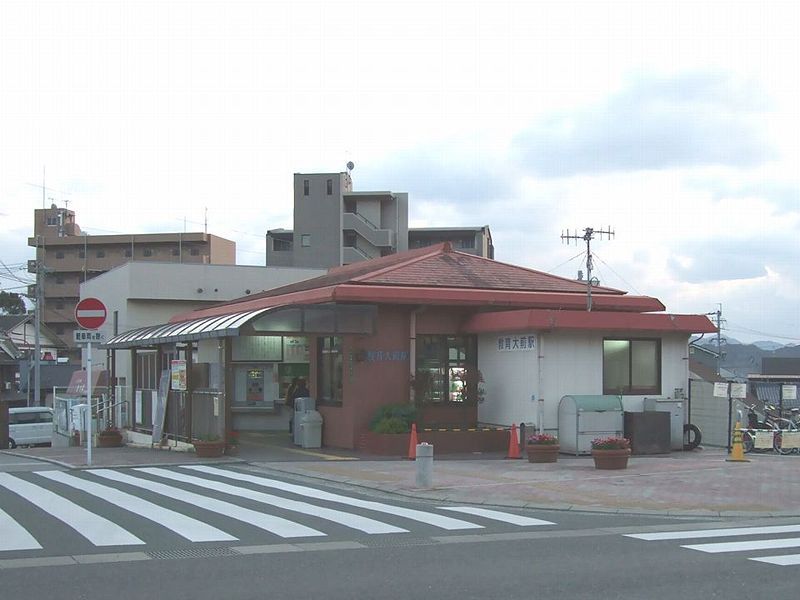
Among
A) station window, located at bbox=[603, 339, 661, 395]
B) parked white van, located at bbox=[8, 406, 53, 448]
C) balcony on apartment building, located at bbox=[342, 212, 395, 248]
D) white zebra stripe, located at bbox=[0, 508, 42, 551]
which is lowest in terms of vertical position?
parked white van, located at bbox=[8, 406, 53, 448]

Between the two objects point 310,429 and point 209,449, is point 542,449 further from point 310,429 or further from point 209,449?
point 209,449

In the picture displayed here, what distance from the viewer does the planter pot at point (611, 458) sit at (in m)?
17.7

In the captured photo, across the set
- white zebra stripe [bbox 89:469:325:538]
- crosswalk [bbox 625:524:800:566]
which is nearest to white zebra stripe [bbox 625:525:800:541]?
crosswalk [bbox 625:524:800:566]

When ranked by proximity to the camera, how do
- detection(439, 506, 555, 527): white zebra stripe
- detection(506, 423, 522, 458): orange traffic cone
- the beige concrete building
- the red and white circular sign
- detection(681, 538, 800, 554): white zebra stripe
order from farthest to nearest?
the beige concrete building < detection(506, 423, 522, 458): orange traffic cone < the red and white circular sign < detection(439, 506, 555, 527): white zebra stripe < detection(681, 538, 800, 554): white zebra stripe

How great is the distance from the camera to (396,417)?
2195cm

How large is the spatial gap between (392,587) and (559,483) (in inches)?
327

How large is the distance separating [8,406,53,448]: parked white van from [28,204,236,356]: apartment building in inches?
1624

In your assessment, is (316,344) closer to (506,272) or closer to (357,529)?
(506,272)

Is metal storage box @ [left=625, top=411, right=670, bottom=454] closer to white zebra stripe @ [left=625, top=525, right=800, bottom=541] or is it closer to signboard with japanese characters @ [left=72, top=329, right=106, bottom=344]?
white zebra stripe @ [left=625, top=525, right=800, bottom=541]

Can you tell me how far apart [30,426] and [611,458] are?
30313 millimetres

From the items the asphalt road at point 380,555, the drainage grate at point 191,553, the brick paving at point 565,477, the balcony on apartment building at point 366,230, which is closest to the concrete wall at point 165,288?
the brick paving at point 565,477

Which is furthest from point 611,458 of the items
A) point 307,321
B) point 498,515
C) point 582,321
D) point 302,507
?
point 307,321

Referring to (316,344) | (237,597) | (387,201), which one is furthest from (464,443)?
(387,201)

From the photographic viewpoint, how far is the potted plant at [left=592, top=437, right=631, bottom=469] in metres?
17.8
